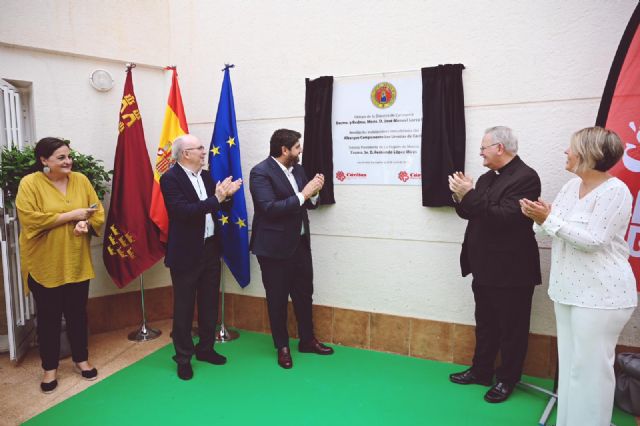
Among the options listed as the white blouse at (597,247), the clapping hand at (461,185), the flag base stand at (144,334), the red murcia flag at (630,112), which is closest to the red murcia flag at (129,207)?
the flag base stand at (144,334)

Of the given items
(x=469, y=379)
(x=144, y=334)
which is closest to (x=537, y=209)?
(x=469, y=379)

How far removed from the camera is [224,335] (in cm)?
392

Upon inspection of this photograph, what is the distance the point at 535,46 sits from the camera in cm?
299

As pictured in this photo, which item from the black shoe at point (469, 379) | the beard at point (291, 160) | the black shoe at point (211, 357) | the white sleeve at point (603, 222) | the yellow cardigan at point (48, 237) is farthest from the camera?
the black shoe at point (211, 357)

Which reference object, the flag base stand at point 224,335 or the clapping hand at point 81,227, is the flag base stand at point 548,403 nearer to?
the flag base stand at point 224,335

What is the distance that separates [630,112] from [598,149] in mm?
649

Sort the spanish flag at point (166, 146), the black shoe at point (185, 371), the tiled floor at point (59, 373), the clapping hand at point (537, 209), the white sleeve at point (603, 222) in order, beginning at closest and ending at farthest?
1. the white sleeve at point (603, 222)
2. the clapping hand at point (537, 209)
3. the tiled floor at point (59, 373)
4. the black shoe at point (185, 371)
5. the spanish flag at point (166, 146)

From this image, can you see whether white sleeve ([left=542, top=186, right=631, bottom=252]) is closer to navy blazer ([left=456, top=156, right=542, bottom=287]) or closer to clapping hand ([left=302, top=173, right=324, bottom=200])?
navy blazer ([left=456, top=156, right=542, bottom=287])

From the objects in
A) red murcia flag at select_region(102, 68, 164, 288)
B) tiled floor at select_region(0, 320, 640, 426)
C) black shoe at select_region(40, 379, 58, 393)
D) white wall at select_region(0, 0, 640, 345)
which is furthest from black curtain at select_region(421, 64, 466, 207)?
black shoe at select_region(40, 379, 58, 393)

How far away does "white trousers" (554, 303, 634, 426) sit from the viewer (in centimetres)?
203

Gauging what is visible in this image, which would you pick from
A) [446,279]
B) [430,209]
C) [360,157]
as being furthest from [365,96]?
[446,279]

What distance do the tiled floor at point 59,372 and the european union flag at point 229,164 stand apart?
3.44 ft

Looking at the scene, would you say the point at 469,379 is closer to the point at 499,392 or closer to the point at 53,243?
the point at 499,392

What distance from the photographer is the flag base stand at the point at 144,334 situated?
3.91m
